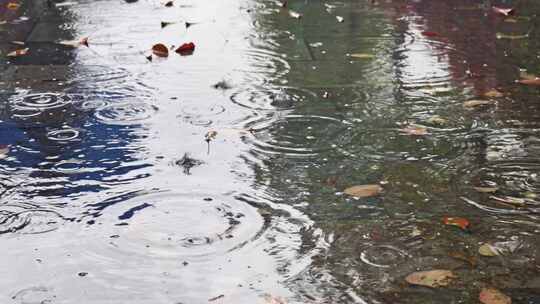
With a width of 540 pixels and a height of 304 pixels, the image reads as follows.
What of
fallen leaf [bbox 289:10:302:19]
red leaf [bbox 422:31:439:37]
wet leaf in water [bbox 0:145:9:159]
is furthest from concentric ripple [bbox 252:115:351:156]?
fallen leaf [bbox 289:10:302:19]

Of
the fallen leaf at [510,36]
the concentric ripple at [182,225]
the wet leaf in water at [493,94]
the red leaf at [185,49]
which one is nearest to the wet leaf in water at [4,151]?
the concentric ripple at [182,225]

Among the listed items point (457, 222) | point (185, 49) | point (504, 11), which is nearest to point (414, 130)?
point (457, 222)

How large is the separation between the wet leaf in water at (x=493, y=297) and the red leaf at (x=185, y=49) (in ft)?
13.4

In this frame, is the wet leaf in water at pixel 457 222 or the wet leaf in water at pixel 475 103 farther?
the wet leaf in water at pixel 475 103

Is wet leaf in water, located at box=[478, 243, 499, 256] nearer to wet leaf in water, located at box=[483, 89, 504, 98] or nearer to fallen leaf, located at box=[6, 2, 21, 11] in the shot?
wet leaf in water, located at box=[483, 89, 504, 98]

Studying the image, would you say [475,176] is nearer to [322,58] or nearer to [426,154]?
[426,154]

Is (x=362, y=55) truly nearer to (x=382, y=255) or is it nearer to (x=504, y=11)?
(x=504, y=11)

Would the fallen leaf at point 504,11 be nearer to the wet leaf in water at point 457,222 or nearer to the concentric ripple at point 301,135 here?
the concentric ripple at point 301,135

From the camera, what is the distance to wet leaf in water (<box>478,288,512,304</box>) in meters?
3.07

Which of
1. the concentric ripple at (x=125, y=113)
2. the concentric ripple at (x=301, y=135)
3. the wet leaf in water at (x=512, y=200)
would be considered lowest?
the wet leaf in water at (x=512, y=200)

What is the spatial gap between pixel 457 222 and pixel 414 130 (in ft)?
4.07

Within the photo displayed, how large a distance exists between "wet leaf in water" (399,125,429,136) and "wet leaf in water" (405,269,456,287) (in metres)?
1.62

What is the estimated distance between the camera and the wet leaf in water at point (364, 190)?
400cm

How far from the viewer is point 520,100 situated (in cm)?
546
